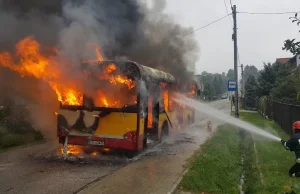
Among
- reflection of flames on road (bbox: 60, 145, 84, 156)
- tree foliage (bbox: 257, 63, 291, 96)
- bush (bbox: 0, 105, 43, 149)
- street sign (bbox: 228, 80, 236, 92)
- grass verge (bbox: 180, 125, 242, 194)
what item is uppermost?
tree foliage (bbox: 257, 63, 291, 96)

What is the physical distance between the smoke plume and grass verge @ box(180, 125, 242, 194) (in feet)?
14.0

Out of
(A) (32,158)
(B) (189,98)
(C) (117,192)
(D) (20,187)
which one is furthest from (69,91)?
(B) (189,98)

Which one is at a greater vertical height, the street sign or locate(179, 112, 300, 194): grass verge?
the street sign

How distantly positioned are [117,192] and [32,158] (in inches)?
164

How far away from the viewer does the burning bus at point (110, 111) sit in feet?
29.7

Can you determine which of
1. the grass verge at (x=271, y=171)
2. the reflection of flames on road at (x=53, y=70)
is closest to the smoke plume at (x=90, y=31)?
the reflection of flames on road at (x=53, y=70)

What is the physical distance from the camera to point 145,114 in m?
9.68

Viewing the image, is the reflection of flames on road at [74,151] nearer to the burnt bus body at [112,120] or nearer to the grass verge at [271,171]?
the burnt bus body at [112,120]

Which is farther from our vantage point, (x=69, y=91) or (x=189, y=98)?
(x=189, y=98)

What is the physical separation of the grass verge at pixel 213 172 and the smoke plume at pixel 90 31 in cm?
428

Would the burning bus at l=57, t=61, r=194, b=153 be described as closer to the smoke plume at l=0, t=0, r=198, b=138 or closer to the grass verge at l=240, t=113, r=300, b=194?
the smoke plume at l=0, t=0, r=198, b=138

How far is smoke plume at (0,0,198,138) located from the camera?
9656mm

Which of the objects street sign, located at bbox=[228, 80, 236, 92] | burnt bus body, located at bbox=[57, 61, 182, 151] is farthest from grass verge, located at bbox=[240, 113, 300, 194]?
street sign, located at bbox=[228, 80, 236, 92]

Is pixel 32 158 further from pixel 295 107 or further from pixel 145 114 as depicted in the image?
pixel 295 107
